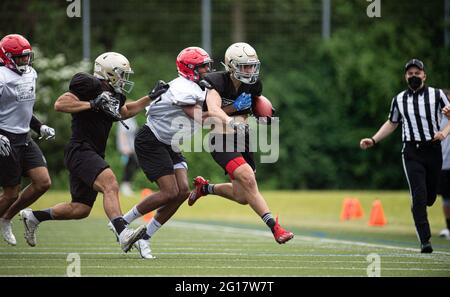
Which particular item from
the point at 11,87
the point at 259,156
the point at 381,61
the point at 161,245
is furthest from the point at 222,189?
the point at 381,61

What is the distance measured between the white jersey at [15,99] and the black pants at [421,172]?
3.75m

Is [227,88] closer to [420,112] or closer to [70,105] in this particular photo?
[70,105]

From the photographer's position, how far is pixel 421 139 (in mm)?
10102

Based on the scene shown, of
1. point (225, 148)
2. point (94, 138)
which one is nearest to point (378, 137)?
point (225, 148)

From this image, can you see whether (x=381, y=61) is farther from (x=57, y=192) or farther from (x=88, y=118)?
(x=88, y=118)

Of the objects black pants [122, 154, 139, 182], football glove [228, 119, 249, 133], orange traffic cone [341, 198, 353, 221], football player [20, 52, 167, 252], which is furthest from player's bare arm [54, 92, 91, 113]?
black pants [122, 154, 139, 182]

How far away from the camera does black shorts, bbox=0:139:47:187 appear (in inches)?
376

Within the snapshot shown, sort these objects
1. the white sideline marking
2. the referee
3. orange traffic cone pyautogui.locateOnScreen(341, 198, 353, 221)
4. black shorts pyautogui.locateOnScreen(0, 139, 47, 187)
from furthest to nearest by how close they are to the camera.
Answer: orange traffic cone pyautogui.locateOnScreen(341, 198, 353, 221)
the white sideline marking
the referee
black shorts pyautogui.locateOnScreen(0, 139, 47, 187)

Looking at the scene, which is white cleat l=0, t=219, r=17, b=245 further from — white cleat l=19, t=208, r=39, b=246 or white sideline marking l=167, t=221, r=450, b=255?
white sideline marking l=167, t=221, r=450, b=255

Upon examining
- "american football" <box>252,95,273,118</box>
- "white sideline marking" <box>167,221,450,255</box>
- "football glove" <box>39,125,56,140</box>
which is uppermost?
"american football" <box>252,95,273,118</box>

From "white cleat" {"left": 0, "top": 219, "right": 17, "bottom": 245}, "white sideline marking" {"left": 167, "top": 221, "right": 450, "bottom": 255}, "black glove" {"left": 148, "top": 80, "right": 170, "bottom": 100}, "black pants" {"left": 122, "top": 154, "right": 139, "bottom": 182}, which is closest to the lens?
"black glove" {"left": 148, "top": 80, "right": 170, "bottom": 100}

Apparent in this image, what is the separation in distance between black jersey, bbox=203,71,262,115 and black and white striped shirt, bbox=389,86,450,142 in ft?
5.33

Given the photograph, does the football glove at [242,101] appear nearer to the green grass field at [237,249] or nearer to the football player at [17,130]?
the green grass field at [237,249]

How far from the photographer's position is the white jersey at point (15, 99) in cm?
941
